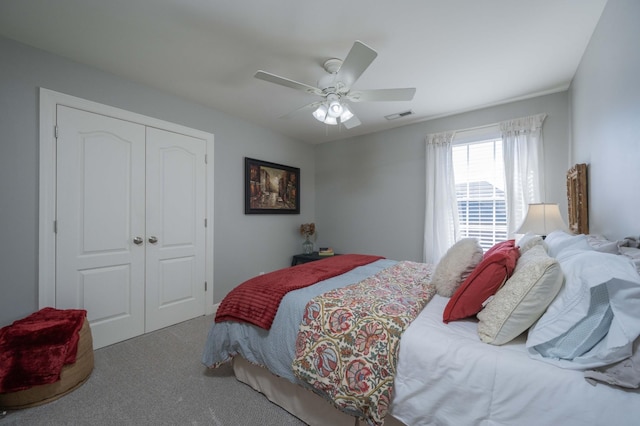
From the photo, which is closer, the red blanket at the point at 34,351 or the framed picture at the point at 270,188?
the red blanket at the point at 34,351

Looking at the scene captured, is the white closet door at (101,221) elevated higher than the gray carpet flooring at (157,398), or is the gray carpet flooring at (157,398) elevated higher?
the white closet door at (101,221)

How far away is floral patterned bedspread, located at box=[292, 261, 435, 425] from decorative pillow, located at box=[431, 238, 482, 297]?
169 mm

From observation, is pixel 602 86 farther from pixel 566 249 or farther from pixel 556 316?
pixel 556 316

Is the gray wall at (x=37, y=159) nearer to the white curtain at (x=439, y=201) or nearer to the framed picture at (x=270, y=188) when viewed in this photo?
the framed picture at (x=270, y=188)

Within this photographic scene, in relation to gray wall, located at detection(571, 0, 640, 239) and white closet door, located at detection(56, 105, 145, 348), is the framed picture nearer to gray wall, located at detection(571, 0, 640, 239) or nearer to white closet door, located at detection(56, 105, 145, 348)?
white closet door, located at detection(56, 105, 145, 348)

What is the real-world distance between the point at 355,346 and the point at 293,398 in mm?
689

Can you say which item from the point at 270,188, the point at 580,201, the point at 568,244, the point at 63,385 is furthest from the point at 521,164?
the point at 63,385

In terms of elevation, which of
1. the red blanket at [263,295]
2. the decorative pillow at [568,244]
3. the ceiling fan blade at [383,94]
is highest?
the ceiling fan blade at [383,94]

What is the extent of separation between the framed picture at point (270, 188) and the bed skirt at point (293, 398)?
7.19ft

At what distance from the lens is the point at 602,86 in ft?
5.59

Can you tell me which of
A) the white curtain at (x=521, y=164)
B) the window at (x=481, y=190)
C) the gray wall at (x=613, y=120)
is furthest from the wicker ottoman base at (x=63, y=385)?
the white curtain at (x=521, y=164)

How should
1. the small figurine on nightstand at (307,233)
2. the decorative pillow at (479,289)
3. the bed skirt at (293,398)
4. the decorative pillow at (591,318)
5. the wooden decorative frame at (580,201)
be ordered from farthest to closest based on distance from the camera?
the small figurine on nightstand at (307,233) < the wooden decorative frame at (580,201) < the bed skirt at (293,398) < the decorative pillow at (479,289) < the decorative pillow at (591,318)

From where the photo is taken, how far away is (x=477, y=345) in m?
1.09

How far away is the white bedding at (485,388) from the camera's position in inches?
33.4
